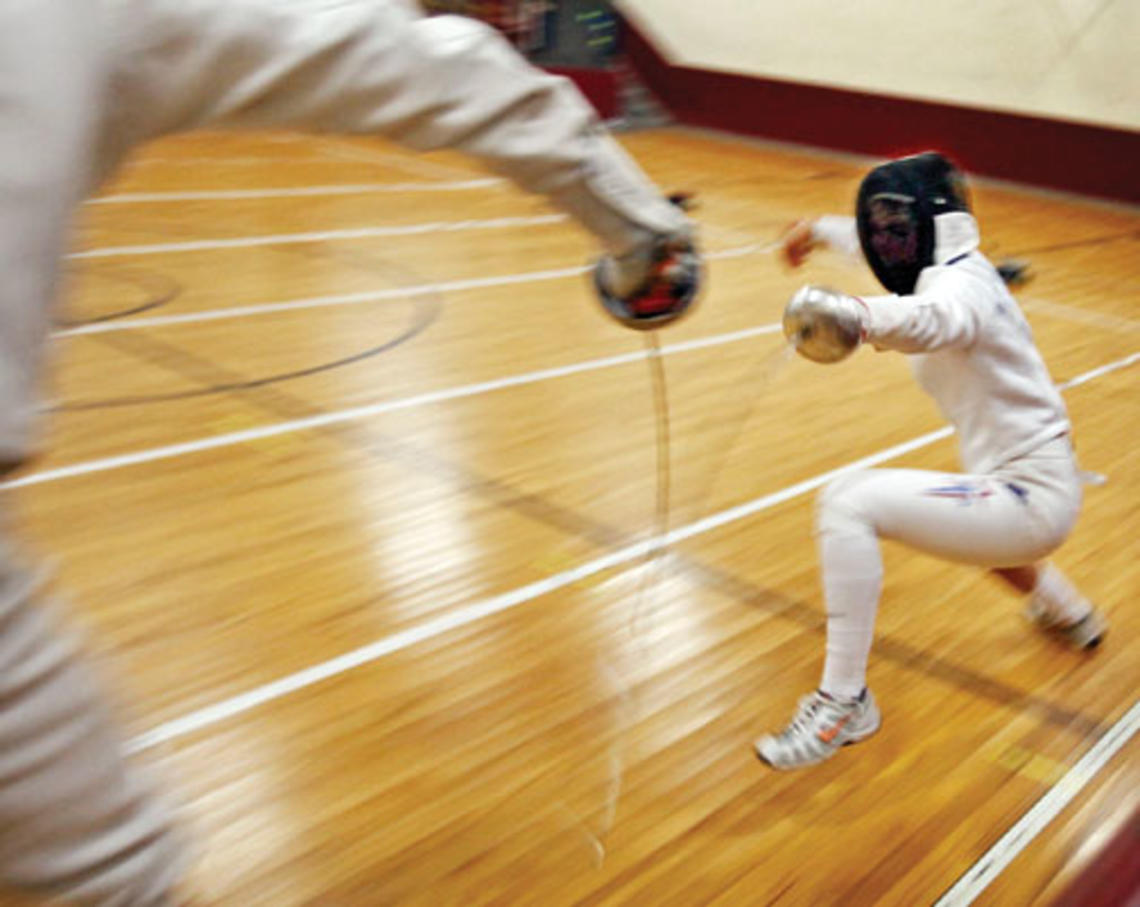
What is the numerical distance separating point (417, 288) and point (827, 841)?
9.88 feet

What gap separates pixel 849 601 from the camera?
1759 mm

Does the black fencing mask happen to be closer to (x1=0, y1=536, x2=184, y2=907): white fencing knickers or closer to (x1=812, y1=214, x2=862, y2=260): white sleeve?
(x1=812, y1=214, x2=862, y2=260): white sleeve

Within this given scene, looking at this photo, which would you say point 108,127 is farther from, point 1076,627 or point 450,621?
point 1076,627

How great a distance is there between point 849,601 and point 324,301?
2.64 meters

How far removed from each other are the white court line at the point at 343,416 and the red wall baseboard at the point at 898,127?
4.60m

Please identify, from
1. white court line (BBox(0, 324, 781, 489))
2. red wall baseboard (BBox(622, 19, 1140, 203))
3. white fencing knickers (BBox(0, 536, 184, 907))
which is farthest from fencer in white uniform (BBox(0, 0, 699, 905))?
red wall baseboard (BBox(622, 19, 1140, 203))

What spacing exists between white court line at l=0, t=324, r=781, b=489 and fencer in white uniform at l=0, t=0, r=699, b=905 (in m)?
1.76

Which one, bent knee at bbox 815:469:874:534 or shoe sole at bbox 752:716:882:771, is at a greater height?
bent knee at bbox 815:469:874:534

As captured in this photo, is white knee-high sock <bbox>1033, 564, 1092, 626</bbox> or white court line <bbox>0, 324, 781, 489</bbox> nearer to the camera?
white knee-high sock <bbox>1033, 564, 1092, 626</bbox>

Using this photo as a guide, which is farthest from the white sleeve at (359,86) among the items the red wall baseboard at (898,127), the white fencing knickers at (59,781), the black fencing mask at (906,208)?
the red wall baseboard at (898,127)

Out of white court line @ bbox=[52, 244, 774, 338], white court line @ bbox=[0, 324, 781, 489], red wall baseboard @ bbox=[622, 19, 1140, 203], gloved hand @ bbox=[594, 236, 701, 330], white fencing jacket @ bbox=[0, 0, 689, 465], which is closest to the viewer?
white fencing jacket @ bbox=[0, 0, 689, 465]

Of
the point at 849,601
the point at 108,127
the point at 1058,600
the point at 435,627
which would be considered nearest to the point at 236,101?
the point at 108,127

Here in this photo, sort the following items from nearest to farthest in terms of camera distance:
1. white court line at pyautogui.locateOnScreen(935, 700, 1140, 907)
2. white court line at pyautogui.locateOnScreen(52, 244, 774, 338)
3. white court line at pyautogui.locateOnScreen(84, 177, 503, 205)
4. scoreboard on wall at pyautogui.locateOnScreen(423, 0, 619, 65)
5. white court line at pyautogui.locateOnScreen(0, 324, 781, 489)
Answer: white court line at pyautogui.locateOnScreen(935, 700, 1140, 907) < white court line at pyautogui.locateOnScreen(0, 324, 781, 489) < white court line at pyautogui.locateOnScreen(52, 244, 774, 338) < white court line at pyautogui.locateOnScreen(84, 177, 503, 205) < scoreboard on wall at pyautogui.locateOnScreen(423, 0, 619, 65)

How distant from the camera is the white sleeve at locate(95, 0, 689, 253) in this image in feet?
2.12
